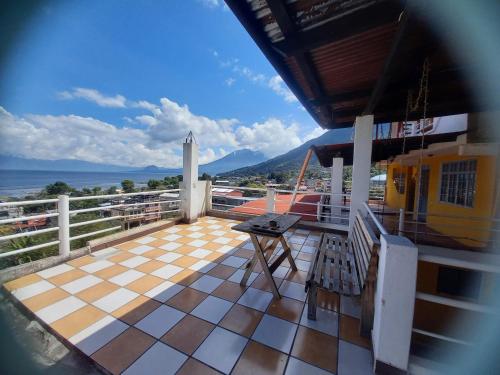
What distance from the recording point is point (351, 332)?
1.77 metres

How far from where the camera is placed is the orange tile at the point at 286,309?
6.40ft

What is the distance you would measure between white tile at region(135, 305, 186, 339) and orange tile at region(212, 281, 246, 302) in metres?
0.47

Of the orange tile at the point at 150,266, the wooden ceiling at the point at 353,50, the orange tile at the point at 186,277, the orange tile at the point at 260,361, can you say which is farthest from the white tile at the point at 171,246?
the wooden ceiling at the point at 353,50

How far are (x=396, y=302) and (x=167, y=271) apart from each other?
2627 millimetres

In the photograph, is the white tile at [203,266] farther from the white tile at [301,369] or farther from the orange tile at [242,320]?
the white tile at [301,369]

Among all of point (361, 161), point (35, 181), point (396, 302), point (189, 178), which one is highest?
point (361, 161)

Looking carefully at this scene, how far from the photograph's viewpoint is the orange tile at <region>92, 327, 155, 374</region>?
4.63 feet

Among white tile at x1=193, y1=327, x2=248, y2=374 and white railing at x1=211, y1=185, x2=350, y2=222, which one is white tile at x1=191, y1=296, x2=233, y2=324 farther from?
white railing at x1=211, y1=185, x2=350, y2=222

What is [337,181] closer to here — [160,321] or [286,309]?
[286,309]

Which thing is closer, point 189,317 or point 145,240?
point 189,317

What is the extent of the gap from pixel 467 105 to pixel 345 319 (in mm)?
4400

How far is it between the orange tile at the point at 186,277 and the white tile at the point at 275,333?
1.09m

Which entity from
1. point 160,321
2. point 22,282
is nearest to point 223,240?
point 160,321

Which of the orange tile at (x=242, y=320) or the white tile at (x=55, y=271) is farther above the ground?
the white tile at (x=55, y=271)
